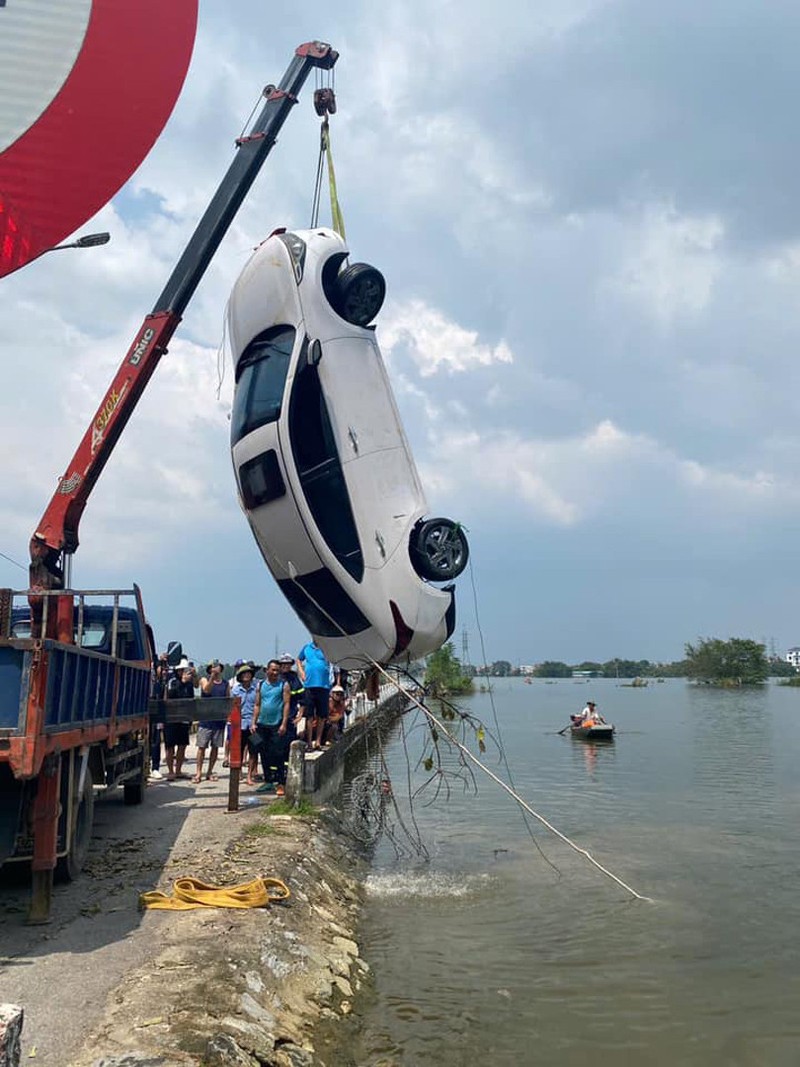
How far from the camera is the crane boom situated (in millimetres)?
12367

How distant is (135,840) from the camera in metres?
10.2

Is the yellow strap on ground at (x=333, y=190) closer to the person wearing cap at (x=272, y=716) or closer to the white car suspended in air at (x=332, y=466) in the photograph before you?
the white car suspended in air at (x=332, y=466)

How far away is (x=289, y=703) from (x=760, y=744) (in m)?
26.4

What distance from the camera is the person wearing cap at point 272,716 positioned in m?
13.0

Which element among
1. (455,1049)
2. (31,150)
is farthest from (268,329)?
(455,1049)

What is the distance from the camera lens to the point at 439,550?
35.2 ft

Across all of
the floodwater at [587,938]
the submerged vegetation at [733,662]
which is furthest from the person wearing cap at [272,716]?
the submerged vegetation at [733,662]

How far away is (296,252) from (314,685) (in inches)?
266

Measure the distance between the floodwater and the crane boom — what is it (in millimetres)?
6035

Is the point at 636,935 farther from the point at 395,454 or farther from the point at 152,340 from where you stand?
the point at 152,340

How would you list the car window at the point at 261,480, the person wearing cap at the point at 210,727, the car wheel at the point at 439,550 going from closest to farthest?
the car window at the point at 261,480 → the car wheel at the point at 439,550 → the person wearing cap at the point at 210,727

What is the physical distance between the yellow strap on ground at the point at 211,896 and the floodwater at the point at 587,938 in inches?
49.1

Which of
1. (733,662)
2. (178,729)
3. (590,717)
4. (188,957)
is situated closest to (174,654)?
(178,729)

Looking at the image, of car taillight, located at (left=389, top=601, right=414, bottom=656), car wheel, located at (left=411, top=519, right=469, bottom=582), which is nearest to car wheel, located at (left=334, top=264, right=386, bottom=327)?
car wheel, located at (left=411, top=519, right=469, bottom=582)
